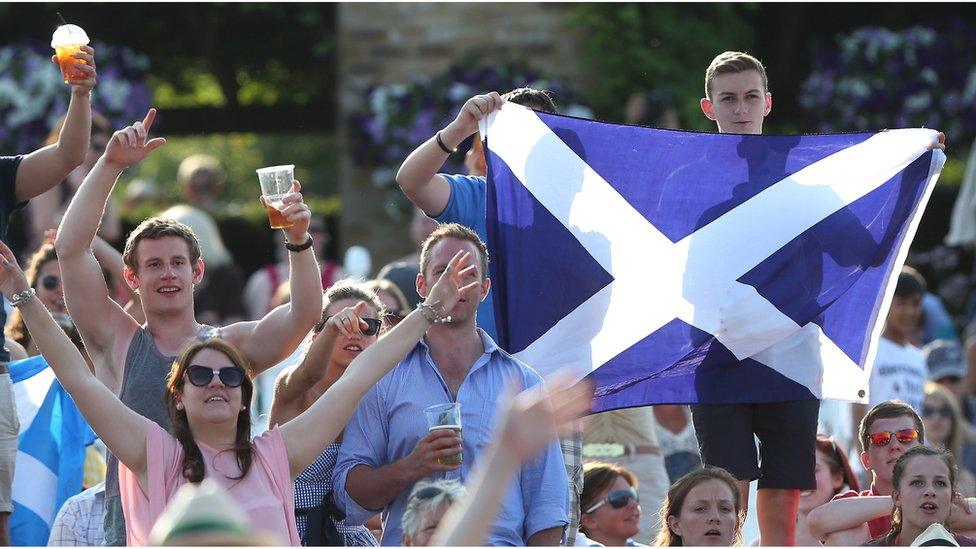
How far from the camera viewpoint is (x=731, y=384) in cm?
603

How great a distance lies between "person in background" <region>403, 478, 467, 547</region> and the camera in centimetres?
479

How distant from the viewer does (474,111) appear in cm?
601

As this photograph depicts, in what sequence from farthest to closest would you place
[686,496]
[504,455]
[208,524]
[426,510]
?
[686,496]
[426,510]
[504,455]
[208,524]

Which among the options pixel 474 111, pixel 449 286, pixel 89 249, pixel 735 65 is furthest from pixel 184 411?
pixel 735 65

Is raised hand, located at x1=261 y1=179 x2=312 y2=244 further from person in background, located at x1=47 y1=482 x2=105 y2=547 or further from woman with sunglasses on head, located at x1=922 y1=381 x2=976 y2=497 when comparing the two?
Result: woman with sunglasses on head, located at x1=922 y1=381 x2=976 y2=497

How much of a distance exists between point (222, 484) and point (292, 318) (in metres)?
0.80

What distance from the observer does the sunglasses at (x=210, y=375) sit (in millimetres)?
5090

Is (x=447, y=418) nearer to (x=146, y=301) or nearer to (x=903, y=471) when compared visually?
(x=146, y=301)

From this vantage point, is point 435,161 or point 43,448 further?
point 43,448

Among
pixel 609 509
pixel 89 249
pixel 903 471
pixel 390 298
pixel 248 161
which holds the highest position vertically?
pixel 248 161

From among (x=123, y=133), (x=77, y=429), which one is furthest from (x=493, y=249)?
(x=77, y=429)

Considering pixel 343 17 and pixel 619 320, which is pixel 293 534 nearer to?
pixel 619 320

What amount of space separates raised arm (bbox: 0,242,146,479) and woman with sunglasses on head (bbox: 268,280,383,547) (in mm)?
816

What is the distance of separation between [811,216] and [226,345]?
2.24 m
